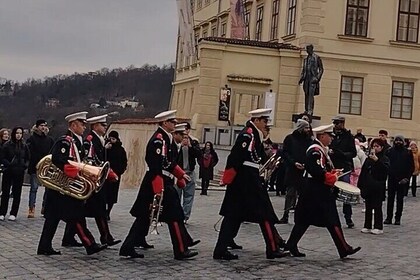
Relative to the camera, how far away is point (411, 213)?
1795 cm

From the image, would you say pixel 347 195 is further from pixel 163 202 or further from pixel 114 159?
pixel 114 159

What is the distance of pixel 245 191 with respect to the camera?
1007 cm

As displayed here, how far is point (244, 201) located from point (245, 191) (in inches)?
5.3

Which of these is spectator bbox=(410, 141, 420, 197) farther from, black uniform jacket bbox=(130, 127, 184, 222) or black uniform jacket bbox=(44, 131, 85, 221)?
black uniform jacket bbox=(44, 131, 85, 221)

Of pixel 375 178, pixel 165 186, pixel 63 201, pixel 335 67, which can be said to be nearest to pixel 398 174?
pixel 375 178

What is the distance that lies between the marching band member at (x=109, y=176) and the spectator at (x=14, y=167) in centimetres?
288

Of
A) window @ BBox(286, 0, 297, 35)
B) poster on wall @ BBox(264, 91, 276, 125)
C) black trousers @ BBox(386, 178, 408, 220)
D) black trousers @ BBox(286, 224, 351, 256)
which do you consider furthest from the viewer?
window @ BBox(286, 0, 297, 35)

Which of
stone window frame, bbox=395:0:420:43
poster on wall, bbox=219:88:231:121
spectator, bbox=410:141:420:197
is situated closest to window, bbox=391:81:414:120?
stone window frame, bbox=395:0:420:43

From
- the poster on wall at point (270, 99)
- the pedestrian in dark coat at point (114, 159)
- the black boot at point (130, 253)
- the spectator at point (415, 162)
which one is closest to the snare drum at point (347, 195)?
the black boot at point (130, 253)

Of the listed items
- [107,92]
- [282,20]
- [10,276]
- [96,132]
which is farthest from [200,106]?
[107,92]

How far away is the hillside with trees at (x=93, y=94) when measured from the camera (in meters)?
74.8

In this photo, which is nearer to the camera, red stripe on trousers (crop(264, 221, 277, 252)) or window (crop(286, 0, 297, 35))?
red stripe on trousers (crop(264, 221, 277, 252))

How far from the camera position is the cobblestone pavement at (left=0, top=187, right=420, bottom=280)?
29.7 ft

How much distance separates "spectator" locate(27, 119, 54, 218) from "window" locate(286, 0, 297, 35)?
2290cm
